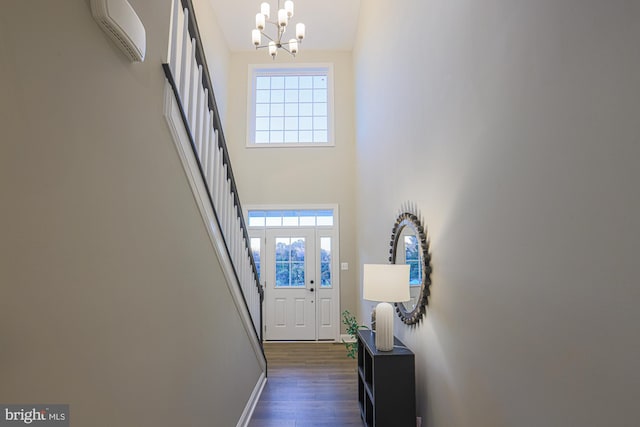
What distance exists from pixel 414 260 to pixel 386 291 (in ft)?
1.26

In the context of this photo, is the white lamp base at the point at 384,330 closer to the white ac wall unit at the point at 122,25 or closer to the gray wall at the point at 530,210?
the gray wall at the point at 530,210

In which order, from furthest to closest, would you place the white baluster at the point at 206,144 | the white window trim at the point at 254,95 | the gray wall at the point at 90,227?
the white window trim at the point at 254,95
the white baluster at the point at 206,144
the gray wall at the point at 90,227

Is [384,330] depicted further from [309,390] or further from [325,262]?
[325,262]

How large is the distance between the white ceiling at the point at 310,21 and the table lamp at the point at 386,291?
4.71 meters

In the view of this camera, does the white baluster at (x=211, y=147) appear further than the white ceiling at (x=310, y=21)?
No

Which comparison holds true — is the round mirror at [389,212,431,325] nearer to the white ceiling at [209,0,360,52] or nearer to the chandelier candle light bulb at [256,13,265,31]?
the chandelier candle light bulb at [256,13,265,31]

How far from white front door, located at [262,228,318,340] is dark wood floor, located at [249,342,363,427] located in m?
0.56

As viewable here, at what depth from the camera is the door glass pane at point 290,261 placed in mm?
6294

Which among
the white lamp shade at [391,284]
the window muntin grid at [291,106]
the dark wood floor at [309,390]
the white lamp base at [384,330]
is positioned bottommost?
the dark wood floor at [309,390]

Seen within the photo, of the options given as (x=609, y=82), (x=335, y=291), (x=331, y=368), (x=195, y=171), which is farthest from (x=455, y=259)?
(x=335, y=291)

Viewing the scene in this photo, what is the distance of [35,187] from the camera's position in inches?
33.3

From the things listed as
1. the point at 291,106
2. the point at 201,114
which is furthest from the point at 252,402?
the point at 291,106

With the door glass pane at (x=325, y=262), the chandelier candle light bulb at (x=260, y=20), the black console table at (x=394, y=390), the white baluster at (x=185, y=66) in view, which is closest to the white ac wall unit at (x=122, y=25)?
the white baluster at (x=185, y=66)

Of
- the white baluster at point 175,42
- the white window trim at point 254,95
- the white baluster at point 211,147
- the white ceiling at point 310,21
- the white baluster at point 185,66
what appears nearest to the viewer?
the white baluster at point 175,42
